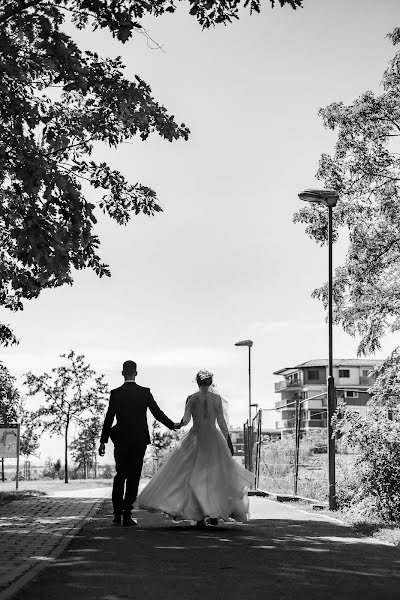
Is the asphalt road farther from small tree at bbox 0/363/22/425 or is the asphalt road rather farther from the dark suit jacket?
small tree at bbox 0/363/22/425

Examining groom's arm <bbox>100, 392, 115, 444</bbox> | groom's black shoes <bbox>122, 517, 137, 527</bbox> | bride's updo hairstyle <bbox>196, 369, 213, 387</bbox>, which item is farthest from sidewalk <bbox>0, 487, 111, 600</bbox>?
bride's updo hairstyle <bbox>196, 369, 213, 387</bbox>

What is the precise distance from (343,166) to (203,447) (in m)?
20.1

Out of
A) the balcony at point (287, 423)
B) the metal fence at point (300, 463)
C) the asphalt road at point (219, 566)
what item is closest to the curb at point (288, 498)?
the metal fence at point (300, 463)

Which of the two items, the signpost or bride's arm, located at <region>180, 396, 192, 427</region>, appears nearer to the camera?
bride's arm, located at <region>180, 396, 192, 427</region>

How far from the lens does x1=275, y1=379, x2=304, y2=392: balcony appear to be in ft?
441

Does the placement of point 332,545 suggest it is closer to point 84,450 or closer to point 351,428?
point 351,428

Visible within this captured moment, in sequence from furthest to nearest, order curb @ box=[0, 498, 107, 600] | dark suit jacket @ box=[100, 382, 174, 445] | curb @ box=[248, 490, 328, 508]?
curb @ box=[248, 490, 328, 508], dark suit jacket @ box=[100, 382, 174, 445], curb @ box=[0, 498, 107, 600]

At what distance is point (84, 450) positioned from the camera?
183 feet

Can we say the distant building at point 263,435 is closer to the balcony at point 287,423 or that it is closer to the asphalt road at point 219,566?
the balcony at point 287,423

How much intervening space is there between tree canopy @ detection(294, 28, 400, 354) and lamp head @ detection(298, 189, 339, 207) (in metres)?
12.4

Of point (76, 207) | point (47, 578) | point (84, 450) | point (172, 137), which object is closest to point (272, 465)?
point (172, 137)

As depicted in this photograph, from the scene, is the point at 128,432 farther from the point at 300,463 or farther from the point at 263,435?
the point at 263,435

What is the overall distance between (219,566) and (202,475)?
389 centimetres

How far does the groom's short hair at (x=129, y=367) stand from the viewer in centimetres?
1302
